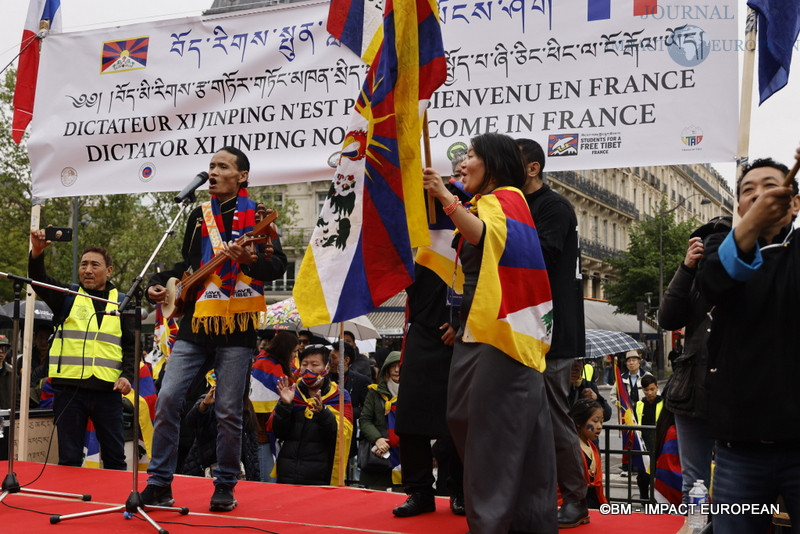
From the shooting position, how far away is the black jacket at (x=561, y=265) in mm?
4254

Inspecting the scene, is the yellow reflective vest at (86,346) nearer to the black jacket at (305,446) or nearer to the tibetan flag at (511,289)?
the black jacket at (305,446)

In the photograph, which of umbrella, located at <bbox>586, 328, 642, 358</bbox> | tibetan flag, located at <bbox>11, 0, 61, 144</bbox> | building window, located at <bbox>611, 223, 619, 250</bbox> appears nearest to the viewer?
tibetan flag, located at <bbox>11, 0, 61, 144</bbox>

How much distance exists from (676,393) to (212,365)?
2.70 m

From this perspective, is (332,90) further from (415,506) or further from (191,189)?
(415,506)

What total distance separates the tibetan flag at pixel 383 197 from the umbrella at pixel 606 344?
6717mm

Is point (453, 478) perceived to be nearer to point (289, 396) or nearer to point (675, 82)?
point (289, 396)

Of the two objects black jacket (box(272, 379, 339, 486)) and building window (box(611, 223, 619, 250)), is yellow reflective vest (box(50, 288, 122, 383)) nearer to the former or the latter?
black jacket (box(272, 379, 339, 486))

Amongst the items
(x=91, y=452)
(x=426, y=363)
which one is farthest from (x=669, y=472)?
(x=91, y=452)

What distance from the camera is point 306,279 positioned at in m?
4.32

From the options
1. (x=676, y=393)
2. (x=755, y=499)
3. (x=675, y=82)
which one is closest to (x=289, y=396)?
(x=676, y=393)

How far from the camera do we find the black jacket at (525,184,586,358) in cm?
425

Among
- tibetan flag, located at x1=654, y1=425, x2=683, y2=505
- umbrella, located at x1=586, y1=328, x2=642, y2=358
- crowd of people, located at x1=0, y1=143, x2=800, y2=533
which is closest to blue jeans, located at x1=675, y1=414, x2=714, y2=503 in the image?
crowd of people, located at x1=0, y1=143, x2=800, y2=533

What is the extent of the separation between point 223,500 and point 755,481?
3.01 meters

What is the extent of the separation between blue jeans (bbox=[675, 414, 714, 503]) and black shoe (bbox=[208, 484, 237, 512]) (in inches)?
102
